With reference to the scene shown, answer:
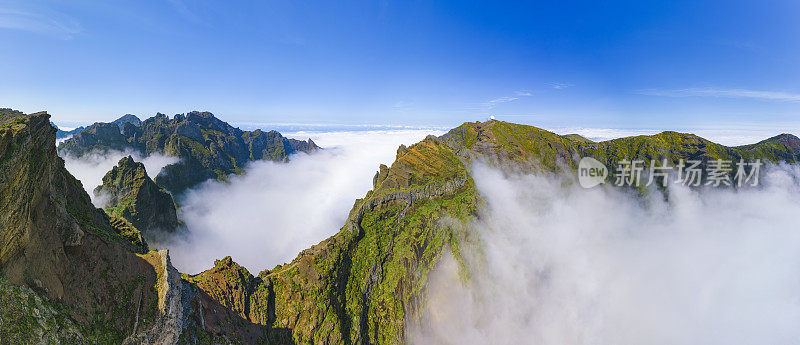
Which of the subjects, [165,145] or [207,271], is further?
[165,145]

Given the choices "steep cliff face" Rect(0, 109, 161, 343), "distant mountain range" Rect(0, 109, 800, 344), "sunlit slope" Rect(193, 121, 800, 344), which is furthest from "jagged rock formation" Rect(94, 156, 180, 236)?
"steep cliff face" Rect(0, 109, 161, 343)

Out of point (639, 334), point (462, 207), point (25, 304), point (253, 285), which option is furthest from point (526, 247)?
point (25, 304)

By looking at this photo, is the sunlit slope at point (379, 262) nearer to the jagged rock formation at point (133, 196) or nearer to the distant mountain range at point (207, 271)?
the distant mountain range at point (207, 271)

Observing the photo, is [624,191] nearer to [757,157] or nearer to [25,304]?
[757,157]

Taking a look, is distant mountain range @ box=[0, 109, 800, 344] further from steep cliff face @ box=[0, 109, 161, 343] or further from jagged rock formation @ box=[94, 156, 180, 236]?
jagged rock formation @ box=[94, 156, 180, 236]

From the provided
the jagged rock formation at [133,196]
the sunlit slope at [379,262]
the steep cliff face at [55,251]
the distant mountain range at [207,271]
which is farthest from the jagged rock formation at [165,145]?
the steep cliff face at [55,251]

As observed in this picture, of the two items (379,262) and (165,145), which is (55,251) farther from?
(165,145)

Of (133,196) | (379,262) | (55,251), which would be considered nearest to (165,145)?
(133,196)
